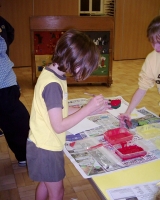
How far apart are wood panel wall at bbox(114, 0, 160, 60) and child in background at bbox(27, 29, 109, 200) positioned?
166 inches

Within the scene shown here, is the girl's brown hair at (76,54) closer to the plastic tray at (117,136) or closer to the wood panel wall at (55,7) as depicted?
the plastic tray at (117,136)

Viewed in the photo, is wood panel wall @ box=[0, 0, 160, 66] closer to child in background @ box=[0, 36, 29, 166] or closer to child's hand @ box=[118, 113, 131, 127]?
child in background @ box=[0, 36, 29, 166]

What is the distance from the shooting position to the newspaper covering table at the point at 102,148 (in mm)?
948

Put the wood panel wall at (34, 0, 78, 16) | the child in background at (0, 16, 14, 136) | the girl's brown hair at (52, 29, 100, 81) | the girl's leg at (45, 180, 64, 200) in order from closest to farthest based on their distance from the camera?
1. the girl's brown hair at (52, 29, 100, 81)
2. the girl's leg at (45, 180, 64, 200)
3. the child in background at (0, 16, 14, 136)
4. the wood panel wall at (34, 0, 78, 16)

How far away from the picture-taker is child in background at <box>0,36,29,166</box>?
167 cm

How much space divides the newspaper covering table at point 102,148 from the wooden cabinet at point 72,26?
210 cm

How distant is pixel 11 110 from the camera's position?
1.75 m

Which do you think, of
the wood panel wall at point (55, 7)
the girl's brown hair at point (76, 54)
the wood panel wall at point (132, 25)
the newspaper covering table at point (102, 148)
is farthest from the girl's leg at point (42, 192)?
the wood panel wall at point (132, 25)

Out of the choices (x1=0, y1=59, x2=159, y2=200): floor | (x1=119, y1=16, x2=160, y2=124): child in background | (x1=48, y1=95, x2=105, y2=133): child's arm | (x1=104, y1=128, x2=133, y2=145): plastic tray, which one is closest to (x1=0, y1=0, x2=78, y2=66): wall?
(x1=0, y1=59, x2=159, y2=200): floor

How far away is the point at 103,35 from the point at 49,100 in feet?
8.59

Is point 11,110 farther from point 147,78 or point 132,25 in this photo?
point 132,25

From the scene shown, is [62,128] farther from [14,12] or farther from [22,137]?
[14,12]

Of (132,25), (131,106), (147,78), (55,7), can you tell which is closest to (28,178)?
(131,106)

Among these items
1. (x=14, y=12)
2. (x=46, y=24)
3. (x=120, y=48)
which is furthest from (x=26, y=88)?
(x=120, y=48)
